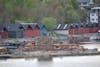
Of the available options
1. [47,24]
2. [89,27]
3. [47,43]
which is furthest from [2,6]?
[47,43]

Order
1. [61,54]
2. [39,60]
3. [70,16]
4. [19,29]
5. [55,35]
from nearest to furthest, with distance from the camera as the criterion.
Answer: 1. [39,60]
2. [61,54]
3. [19,29]
4. [55,35]
5. [70,16]

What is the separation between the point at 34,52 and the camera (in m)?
38.0

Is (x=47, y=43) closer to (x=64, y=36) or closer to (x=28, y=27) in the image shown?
(x=28, y=27)

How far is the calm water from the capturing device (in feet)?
107

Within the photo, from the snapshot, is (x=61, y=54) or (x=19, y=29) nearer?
(x=61, y=54)

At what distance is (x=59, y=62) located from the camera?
112 feet

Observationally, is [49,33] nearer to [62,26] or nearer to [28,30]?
[28,30]

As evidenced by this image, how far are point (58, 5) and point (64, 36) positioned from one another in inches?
239

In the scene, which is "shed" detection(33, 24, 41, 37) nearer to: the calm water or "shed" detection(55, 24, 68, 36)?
"shed" detection(55, 24, 68, 36)

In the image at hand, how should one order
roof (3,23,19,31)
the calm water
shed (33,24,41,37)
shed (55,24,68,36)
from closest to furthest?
1. the calm water
2. roof (3,23,19,31)
3. shed (33,24,41,37)
4. shed (55,24,68,36)

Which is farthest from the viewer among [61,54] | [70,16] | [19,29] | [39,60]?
[70,16]

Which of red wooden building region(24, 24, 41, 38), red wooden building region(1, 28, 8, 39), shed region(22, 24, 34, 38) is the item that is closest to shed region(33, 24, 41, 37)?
red wooden building region(24, 24, 41, 38)

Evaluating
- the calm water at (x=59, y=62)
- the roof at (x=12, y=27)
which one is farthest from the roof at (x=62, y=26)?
the calm water at (x=59, y=62)

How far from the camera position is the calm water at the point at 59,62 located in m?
32.6
